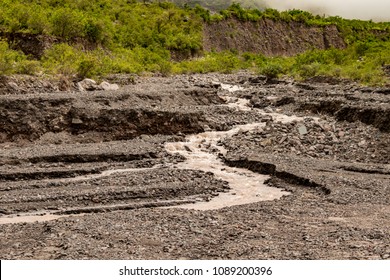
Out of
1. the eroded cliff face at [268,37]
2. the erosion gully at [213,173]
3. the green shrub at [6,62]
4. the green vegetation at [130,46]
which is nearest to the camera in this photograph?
the erosion gully at [213,173]

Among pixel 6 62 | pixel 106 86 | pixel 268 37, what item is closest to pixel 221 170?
pixel 106 86

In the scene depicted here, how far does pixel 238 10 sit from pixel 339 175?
200 ft

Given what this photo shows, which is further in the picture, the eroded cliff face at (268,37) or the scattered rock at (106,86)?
the eroded cliff face at (268,37)

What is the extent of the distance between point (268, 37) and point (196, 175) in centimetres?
6211

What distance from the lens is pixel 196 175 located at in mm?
18484

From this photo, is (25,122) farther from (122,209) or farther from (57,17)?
(57,17)

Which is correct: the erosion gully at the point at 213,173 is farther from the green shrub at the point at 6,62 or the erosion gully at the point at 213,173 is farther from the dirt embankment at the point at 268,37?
the dirt embankment at the point at 268,37

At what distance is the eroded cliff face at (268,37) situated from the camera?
71325mm

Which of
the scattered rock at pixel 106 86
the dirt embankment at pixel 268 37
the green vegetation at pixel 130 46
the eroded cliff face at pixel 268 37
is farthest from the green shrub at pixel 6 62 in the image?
the eroded cliff face at pixel 268 37

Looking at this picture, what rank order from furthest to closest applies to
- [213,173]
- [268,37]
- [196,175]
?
[268,37] < [213,173] < [196,175]

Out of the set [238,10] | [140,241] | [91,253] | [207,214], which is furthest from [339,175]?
[238,10]

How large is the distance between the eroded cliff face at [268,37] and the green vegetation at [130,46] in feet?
5.81

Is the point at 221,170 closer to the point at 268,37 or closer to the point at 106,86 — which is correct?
the point at 106,86

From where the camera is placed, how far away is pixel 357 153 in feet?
70.4
